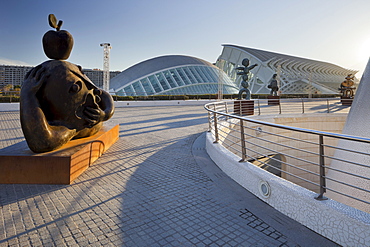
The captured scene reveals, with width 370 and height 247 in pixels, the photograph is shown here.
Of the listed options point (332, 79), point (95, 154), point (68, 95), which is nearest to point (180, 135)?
point (95, 154)

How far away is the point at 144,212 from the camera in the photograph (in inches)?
141

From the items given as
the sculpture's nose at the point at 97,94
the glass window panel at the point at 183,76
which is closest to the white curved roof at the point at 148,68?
the glass window panel at the point at 183,76

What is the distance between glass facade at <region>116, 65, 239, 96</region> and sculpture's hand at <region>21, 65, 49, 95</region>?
2462 cm

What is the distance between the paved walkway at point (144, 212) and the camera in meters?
2.92

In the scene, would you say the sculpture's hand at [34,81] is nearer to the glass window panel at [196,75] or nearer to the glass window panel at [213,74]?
the glass window panel at [196,75]

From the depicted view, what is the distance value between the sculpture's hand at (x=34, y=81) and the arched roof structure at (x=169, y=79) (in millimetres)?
24624

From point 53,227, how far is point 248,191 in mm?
3180

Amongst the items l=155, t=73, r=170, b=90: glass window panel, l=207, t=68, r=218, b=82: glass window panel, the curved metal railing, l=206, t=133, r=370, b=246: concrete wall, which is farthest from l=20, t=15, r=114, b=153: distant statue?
l=207, t=68, r=218, b=82: glass window panel

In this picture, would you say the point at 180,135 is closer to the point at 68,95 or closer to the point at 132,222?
the point at 68,95

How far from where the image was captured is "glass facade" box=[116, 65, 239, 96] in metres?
31.6

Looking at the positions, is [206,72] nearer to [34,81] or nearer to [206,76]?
[206,76]

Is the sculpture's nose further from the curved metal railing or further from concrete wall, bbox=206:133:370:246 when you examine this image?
concrete wall, bbox=206:133:370:246

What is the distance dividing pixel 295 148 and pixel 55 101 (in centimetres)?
484

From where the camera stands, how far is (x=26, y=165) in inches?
179
